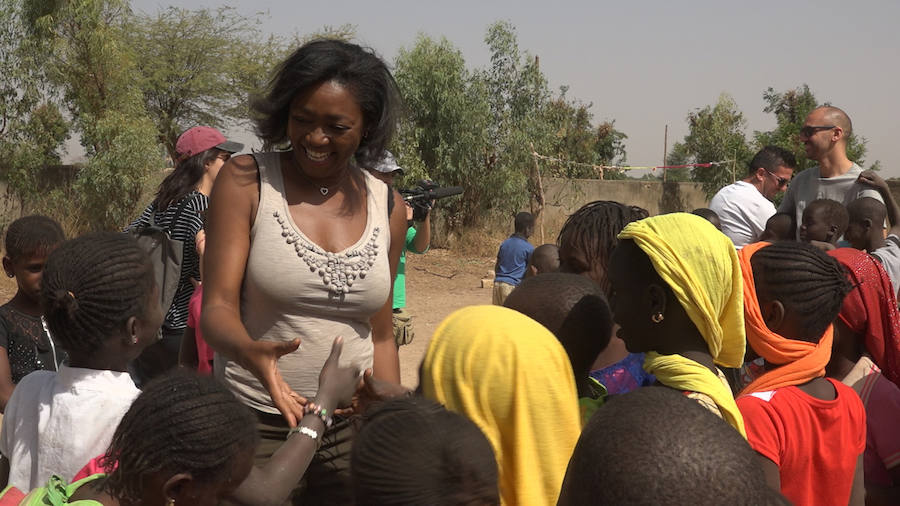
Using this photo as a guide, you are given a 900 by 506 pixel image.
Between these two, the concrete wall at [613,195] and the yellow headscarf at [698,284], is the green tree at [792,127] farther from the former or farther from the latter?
the yellow headscarf at [698,284]

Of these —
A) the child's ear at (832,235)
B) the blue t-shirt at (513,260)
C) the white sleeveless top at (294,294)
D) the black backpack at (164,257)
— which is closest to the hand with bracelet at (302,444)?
the white sleeveless top at (294,294)

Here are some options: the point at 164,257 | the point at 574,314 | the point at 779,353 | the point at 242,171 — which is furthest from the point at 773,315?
the point at 164,257

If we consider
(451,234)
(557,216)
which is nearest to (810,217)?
(451,234)

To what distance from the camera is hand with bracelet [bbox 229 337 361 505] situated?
1.90m

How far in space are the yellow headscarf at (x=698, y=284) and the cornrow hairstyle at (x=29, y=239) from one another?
7.87ft

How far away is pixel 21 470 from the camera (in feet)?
6.87

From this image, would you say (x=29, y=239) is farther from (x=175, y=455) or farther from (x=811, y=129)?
(x=811, y=129)

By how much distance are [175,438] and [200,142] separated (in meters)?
2.42

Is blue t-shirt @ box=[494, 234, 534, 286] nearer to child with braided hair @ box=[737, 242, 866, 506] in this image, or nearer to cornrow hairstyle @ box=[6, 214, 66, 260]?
cornrow hairstyle @ box=[6, 214, 66, 260]

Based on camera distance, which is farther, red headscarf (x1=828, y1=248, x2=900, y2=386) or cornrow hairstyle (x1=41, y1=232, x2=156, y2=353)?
red headscarf (x1=828, y1=248, x2=900, y2=386)

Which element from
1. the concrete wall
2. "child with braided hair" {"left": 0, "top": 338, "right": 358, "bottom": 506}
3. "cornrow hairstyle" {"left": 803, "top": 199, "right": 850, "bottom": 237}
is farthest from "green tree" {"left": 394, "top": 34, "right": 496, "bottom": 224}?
"child with braided hair" {"left": 0, "top": 338, "right": 358, "bottom": 506}

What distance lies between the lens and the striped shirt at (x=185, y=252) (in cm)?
358

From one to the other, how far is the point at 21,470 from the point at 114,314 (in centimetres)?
44

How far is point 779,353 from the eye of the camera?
2.12 metres
